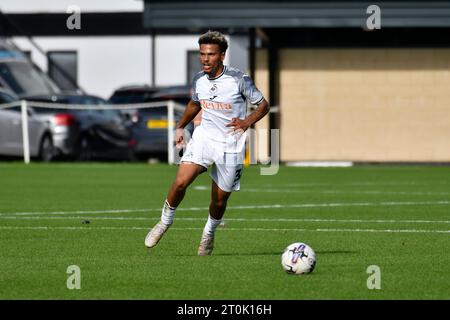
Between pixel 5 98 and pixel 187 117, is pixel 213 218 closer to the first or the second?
pixel 187 117

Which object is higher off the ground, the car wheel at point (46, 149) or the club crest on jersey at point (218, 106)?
the club crest on jersey at point (218, 106)

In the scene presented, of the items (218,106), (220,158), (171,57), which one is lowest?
(220,158)

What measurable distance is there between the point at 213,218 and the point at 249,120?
1016mm

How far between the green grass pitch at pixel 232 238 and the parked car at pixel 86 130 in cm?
726

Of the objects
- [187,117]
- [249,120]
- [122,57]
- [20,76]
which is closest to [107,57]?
[122,57]

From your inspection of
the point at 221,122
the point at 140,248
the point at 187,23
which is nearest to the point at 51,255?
the point at 140,248

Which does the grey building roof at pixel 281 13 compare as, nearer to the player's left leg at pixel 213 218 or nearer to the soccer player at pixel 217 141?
the soccer player at pixel 217 141

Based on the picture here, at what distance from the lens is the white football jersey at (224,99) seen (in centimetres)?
1375

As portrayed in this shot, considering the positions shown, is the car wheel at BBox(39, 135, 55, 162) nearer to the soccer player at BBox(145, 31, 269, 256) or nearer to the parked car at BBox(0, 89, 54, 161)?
the parked car at BBox(0, 89, 54, 161)

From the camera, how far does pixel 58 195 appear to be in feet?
75.9

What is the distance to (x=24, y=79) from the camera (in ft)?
134

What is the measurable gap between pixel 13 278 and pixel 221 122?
9.46 ft

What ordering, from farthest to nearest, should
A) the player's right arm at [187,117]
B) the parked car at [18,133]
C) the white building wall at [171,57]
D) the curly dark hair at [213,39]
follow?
the white building wall at [171,57] → the parked car at [18,133] → the player's right arm at [187,117] → the curly dark hair at [213,39]

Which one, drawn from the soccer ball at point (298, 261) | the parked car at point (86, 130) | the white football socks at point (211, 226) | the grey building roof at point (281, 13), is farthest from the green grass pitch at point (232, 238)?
the parked car at point (86, 130)
